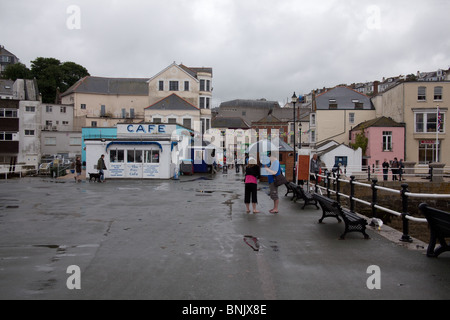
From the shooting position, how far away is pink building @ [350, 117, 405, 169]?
45.8 meters

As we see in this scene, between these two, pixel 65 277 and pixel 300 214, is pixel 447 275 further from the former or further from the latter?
pixel 300 214

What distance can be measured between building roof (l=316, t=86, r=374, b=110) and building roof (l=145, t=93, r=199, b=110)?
701 inches

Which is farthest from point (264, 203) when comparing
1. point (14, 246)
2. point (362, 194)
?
point (362, 194)

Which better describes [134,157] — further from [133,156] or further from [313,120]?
[313,120]

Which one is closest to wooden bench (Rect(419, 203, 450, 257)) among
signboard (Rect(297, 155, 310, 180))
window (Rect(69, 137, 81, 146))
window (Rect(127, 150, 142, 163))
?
signboard (Rect(297, 155, 310, 180))

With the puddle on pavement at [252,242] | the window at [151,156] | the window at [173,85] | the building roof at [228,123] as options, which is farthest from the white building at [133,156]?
the building roof at [228,123]

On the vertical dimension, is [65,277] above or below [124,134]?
below

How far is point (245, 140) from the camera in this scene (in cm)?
8669

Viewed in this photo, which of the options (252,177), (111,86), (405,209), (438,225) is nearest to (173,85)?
(111,86)

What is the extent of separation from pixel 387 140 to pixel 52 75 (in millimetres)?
66802

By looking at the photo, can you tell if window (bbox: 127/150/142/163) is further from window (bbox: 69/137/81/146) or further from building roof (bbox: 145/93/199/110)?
window (bbox: 69/137/81/146)

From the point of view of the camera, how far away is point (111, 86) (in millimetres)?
70250
